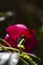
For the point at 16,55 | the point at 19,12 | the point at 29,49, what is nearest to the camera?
the point at 16,55

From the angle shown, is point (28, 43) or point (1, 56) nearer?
point (1, 56)

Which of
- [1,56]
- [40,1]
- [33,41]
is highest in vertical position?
[40,1]

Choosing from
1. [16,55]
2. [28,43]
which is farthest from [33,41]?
[16,55]

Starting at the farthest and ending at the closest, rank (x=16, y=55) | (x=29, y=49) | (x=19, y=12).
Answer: (x=19, y=12) < (x=29, y=49) < (x=16, y=55)

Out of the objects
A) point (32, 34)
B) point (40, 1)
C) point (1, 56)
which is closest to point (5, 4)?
point (40, 1)

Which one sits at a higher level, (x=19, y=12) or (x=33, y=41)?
(x=19, y=12)

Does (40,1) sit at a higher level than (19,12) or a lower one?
higher

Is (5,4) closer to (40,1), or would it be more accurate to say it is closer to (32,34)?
(40,1)

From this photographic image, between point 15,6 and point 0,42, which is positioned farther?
point 15,6

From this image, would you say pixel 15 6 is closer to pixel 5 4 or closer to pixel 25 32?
pixel 5 4
